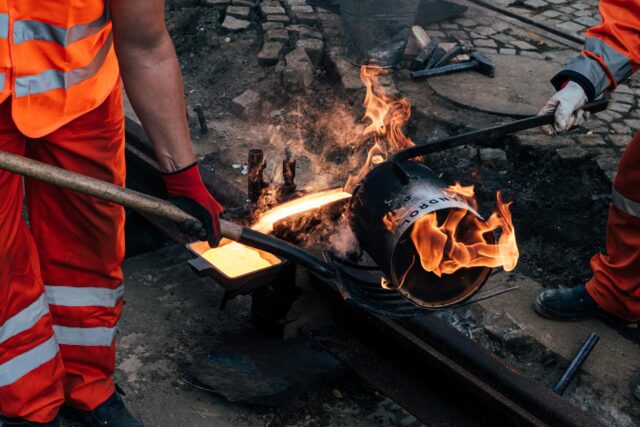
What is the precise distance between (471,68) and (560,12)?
230 cm

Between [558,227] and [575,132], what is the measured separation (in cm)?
103

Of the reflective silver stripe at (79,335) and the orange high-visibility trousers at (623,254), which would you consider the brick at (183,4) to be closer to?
the orange high-visibility trousers at (623,254)

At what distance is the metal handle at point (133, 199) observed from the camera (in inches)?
90.6

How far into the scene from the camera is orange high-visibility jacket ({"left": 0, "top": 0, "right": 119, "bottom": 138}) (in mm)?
2363

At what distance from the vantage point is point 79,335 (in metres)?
2.96

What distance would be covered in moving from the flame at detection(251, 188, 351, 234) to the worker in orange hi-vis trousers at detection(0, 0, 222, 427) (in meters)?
0.56

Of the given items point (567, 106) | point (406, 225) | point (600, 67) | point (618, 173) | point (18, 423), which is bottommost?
point (18, 423)

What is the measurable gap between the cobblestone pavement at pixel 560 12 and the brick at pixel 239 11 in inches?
109

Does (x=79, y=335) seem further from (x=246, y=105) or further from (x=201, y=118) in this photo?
(x=246, y=105)

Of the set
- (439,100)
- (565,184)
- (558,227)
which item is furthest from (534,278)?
(439,100)

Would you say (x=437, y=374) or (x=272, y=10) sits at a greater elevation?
(x=437, y=374)

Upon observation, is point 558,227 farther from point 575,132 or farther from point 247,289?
point 247,289

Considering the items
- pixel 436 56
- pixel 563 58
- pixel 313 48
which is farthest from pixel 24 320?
pixel 563 58

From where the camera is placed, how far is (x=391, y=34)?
20.6ft
